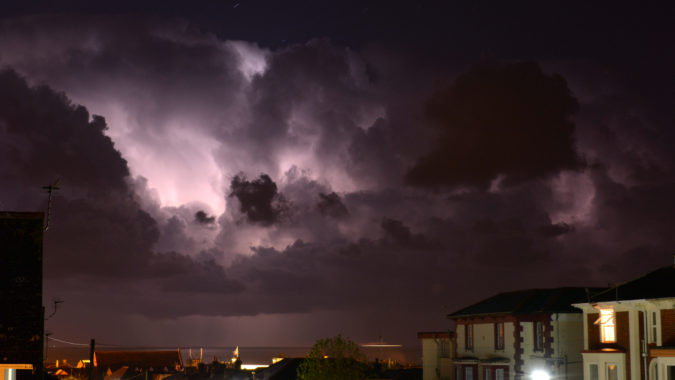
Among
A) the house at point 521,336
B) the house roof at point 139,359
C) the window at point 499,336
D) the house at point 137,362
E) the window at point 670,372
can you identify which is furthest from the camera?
the house roof at point 139,359

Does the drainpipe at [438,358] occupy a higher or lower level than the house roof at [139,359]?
higher

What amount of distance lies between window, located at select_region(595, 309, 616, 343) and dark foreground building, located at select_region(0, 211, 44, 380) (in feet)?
102

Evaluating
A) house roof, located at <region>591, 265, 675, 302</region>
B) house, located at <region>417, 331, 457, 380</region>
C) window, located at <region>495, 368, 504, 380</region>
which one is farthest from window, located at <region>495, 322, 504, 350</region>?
house roof, located at <region>591, 265, 675, 302</region>

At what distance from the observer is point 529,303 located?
2397 inches

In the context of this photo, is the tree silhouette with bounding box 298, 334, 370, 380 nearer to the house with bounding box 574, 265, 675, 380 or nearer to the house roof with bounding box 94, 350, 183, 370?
the house with bounding box 574, 265, 675, 380

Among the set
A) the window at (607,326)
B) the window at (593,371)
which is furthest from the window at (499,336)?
the window at (607,326)

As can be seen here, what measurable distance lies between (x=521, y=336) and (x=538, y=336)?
1.39m

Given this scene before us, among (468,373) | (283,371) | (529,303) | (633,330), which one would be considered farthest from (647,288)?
(283,371)

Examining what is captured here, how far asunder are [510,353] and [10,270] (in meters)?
40.7

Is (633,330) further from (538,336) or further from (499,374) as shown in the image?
(499,374)

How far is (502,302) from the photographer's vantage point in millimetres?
64188

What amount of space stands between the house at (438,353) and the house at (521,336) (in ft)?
8.40

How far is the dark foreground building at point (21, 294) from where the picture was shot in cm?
2822

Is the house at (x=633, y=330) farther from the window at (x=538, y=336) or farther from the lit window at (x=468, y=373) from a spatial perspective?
the lit window at (x=468, y=373)
